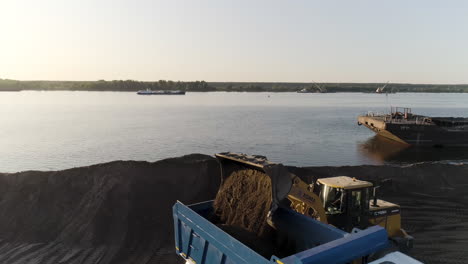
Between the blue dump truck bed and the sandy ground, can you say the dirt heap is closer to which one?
the sandy ground

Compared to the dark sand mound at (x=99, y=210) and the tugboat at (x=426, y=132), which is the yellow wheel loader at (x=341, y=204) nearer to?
the dark sand mound at (x=99, y=210)

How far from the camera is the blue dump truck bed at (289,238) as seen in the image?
4234 millimetres

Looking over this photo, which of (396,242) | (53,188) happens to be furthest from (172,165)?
(396,242)

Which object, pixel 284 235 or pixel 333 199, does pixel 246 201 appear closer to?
pixel 284 235

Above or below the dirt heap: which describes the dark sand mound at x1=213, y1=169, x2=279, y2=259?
above

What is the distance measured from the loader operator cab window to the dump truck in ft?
0.29

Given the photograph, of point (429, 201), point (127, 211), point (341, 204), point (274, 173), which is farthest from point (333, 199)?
point (429, 201)

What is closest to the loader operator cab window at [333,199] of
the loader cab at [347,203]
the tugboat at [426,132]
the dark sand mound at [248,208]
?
the loader cab at [347,203]

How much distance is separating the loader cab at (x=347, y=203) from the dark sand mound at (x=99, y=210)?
13.4ft

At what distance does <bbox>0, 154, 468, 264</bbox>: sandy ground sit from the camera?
30.3 feet

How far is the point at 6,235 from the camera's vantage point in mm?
10133

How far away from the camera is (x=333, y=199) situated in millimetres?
7512

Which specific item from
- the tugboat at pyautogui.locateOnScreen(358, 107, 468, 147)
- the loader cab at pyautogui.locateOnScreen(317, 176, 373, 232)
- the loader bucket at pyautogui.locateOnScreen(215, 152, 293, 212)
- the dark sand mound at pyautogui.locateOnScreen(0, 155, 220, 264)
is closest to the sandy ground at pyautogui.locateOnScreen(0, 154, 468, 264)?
the dark sand mound at pyautogui.locateOnScreen(0, 155, 220, 264)

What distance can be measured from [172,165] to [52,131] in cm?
2753
